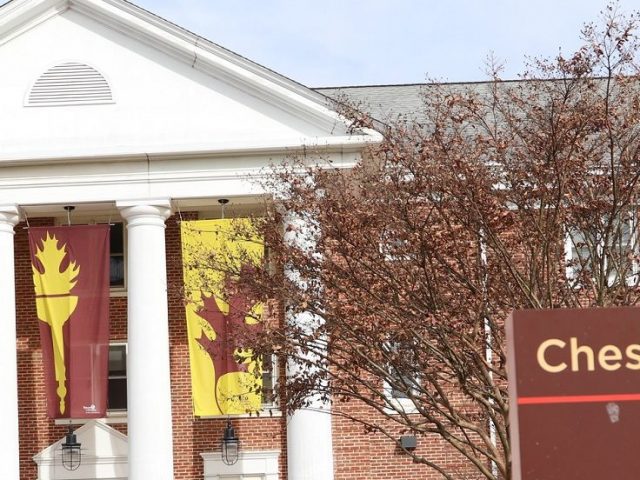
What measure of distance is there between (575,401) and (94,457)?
76.6ft

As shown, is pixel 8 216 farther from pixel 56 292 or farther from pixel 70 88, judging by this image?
pixel 70 88

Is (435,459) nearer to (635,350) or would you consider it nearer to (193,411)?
(193,411)

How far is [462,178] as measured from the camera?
53.6 feet

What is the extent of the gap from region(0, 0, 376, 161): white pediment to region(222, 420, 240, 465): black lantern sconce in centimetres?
540

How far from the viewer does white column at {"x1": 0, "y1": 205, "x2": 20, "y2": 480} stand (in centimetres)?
2564

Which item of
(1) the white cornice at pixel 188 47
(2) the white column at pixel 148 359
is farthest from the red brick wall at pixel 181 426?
(1) the white cornice at pixel 188 47

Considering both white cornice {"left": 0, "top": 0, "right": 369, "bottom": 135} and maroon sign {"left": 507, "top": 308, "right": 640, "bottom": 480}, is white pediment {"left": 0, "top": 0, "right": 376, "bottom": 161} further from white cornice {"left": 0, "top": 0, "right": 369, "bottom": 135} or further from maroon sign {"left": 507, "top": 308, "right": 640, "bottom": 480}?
maroon sign {"left": 507, "top": 308, "right": 640, "bottom": 480}

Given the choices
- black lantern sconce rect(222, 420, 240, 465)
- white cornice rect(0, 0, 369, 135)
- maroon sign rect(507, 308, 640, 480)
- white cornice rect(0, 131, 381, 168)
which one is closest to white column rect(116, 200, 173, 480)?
white cornice rect(0, 131, 381, 168)

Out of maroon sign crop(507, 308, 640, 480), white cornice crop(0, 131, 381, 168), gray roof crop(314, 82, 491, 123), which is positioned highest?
gray roof crop(314, 82, 491, 123)

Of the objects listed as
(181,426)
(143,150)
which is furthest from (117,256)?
(181,426)

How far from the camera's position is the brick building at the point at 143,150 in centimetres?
2562

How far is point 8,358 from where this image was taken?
25844 mm

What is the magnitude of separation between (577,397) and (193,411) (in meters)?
21.8

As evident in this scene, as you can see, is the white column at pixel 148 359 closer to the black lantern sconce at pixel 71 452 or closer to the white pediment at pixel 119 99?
the white pediment at pixel 119 99
